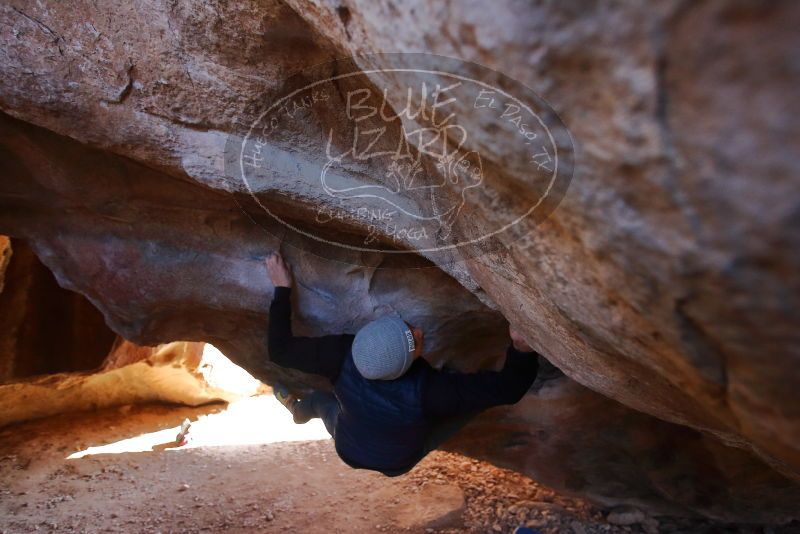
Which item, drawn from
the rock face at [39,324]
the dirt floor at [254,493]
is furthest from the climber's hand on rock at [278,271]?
the rock face at [39,324]

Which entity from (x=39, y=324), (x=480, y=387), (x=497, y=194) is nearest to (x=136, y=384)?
(x=39, y=324)

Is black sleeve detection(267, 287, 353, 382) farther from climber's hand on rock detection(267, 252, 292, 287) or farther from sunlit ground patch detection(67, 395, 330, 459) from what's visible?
sunlit ground patch detection(67, 395, 330, 459)

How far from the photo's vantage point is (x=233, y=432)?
442 centimetres

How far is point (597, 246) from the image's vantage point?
3.17 feet

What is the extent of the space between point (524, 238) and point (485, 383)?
0.86 metres

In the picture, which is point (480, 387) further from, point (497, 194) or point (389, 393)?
point (497, 194)

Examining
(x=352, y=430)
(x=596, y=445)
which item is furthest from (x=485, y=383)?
(x=596, y=445)

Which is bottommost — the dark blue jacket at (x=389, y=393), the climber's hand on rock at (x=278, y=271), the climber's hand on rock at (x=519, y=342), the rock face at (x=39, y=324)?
the rock face at (x=39, y=324)

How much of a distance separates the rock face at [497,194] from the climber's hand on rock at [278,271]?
3.0 inches

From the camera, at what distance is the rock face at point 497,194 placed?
2.39 feet

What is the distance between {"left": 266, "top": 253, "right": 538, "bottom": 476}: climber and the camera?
194cm

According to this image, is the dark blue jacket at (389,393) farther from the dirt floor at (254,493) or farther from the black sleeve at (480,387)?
the dirt floor at (254,493)

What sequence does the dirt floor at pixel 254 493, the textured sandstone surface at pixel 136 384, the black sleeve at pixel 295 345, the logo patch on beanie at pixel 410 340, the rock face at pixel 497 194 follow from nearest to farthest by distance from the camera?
the rock face at pixel 497 194 < the logo patch on beanie at pixel 410 340 < the black sleeve at pixel 295 345 < the dirt floor at pixel 254 493 < the textured sandstone surface at pixel 136 384

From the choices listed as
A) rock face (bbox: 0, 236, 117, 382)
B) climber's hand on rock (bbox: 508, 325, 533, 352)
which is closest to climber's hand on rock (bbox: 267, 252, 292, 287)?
climber's hand on rock (bbox: 508, 325, 533, 352)
